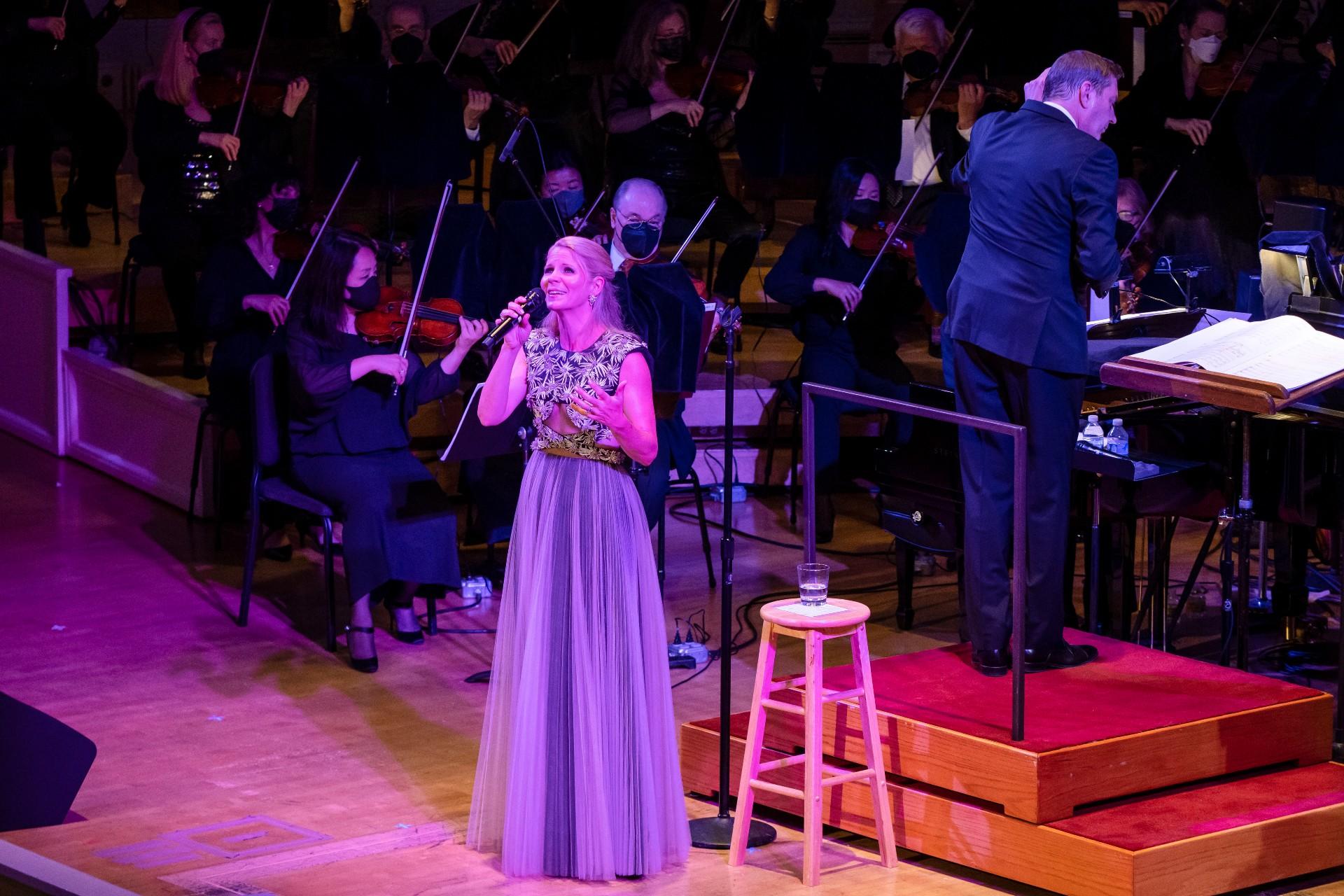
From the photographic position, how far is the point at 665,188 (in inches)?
303

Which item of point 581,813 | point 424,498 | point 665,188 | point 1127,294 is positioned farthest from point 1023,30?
point 581,813

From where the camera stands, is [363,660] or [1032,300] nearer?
[1032,300]

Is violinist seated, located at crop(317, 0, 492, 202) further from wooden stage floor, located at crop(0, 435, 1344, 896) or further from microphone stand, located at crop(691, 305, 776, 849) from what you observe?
microphone stand, located at crop(691, 305, 776, 849)

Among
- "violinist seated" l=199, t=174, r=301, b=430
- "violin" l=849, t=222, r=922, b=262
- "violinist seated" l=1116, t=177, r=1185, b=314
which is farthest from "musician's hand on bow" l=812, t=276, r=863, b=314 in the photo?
"violinist seated" l=199, t=174, r=301, b=430

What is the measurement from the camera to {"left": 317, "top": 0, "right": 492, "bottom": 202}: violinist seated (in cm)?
734

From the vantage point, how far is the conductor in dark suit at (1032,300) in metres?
4.12

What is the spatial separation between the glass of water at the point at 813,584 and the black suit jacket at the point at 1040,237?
25.8 inches

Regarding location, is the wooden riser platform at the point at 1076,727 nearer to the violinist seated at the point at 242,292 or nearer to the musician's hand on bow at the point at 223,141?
the violinist seated at the point at 242,292

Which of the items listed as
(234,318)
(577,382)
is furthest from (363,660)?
(577,382)

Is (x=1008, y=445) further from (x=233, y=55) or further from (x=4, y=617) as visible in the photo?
(x=233, y=55)

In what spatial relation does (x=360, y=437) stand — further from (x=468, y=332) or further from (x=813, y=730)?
(x=813, y=730)

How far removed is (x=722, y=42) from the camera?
26.3 ft

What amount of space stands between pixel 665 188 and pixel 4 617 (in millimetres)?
3159

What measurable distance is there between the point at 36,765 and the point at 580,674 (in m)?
1.20
